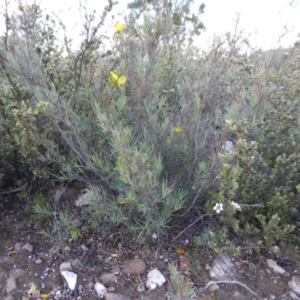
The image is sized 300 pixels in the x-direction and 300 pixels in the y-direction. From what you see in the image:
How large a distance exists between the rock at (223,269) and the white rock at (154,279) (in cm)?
29

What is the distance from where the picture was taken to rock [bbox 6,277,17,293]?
1.92m

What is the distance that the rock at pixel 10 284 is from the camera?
1.92 metres

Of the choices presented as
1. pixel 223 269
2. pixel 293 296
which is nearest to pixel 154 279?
pixel 223 269

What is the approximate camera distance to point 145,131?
198 centimetres

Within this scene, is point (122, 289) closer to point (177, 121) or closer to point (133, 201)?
point (133, 201)

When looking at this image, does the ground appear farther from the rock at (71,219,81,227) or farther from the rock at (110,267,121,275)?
the rock at (71,219,81,227)

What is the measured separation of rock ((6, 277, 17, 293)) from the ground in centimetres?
1

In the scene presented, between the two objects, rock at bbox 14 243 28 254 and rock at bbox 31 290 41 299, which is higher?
rock at bbox 14 243 28 254

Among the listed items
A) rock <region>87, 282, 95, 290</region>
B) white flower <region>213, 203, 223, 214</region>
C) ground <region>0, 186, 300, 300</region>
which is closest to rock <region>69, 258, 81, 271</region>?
ground <region>0, 186, 300, 300</region>

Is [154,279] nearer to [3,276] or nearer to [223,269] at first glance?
[223,269]

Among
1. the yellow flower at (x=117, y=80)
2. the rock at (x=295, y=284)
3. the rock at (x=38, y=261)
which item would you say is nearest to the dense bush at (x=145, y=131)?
the yellow flower at (x=117, y=80)

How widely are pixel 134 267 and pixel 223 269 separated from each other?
52cm

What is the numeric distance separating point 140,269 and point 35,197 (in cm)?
98

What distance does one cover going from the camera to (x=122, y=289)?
77.2 inches
